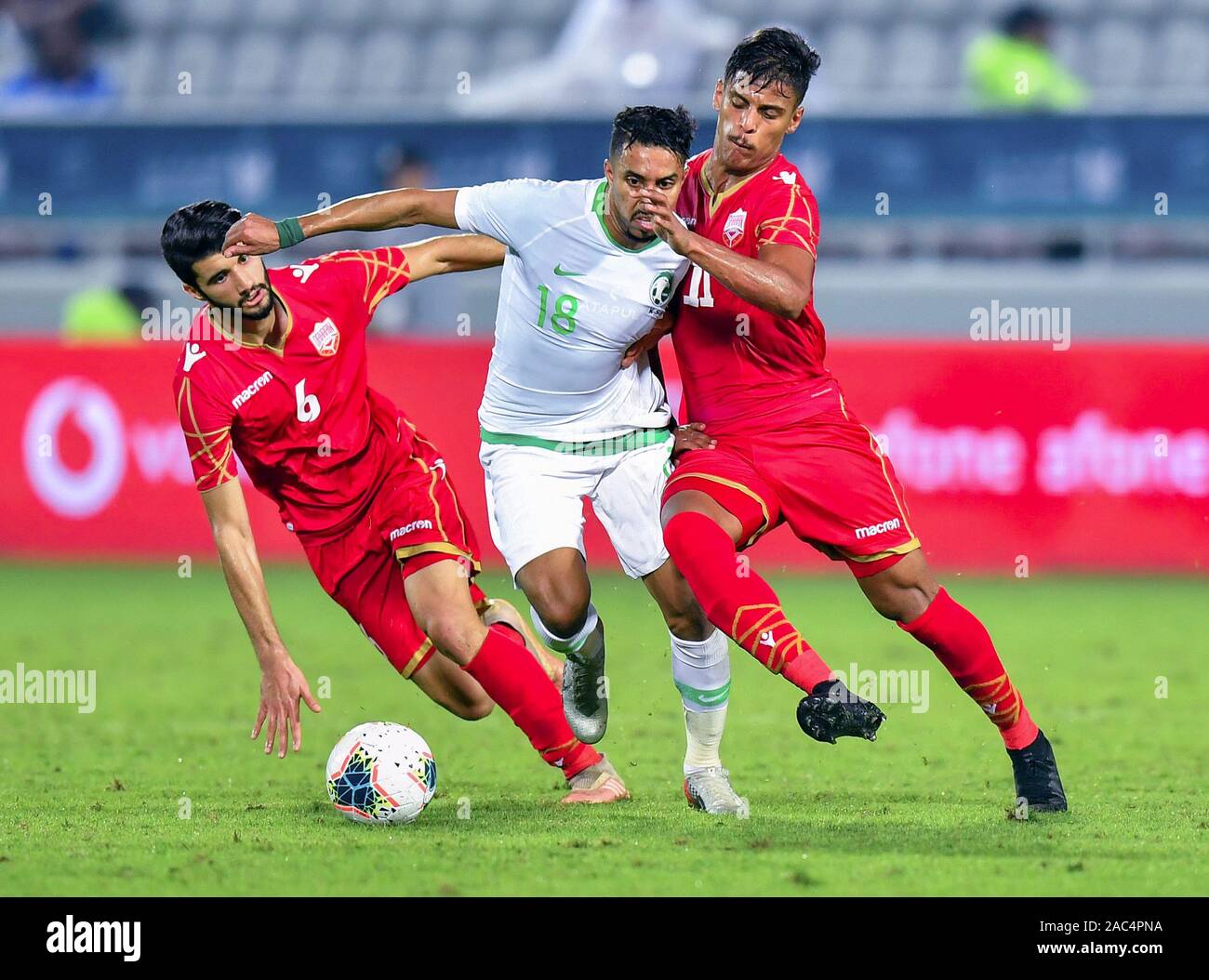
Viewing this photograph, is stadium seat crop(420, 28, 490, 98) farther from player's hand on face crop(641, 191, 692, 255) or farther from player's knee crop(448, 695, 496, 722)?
player's hand on face crop(641, 191, 692, 255)

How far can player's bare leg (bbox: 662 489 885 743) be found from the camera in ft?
17.1

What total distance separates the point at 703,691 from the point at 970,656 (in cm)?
92

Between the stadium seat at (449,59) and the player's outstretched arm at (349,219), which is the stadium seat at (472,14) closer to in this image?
the stadium seat at (449,59)

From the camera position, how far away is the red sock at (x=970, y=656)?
18.7ft

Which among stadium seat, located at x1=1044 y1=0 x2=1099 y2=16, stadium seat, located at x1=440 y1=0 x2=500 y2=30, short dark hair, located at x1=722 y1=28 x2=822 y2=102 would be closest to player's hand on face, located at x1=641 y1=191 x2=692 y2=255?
short dark hair, located at x1=722 y1=28 x2=822 y2=102

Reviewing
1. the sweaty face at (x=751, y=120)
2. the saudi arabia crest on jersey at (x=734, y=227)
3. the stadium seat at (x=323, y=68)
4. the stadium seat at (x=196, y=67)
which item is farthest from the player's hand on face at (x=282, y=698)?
the stadium seat at (x=196, y=67)

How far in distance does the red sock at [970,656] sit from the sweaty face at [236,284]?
7.83 ft

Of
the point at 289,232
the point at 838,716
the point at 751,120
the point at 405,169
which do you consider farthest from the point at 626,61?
the point at 838,716

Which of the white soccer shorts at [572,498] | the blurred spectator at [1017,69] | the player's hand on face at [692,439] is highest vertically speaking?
the blurred spectator at [1017,69]

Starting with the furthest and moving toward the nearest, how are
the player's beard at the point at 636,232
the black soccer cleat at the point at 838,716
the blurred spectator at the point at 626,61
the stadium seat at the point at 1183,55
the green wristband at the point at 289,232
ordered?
the stadium seat at the point at 1183,55 < the blurred spectator at the point at 626,61 < the player's beard at the point at 636,232 < the green wristband at the point at 289,232 < the black soccer cleat at the point at 838,716

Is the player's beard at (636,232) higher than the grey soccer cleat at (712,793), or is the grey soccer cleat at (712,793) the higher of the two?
the player's beard at (636,232)

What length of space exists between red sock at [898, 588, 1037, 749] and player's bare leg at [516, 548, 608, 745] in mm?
1210

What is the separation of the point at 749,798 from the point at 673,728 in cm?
171
